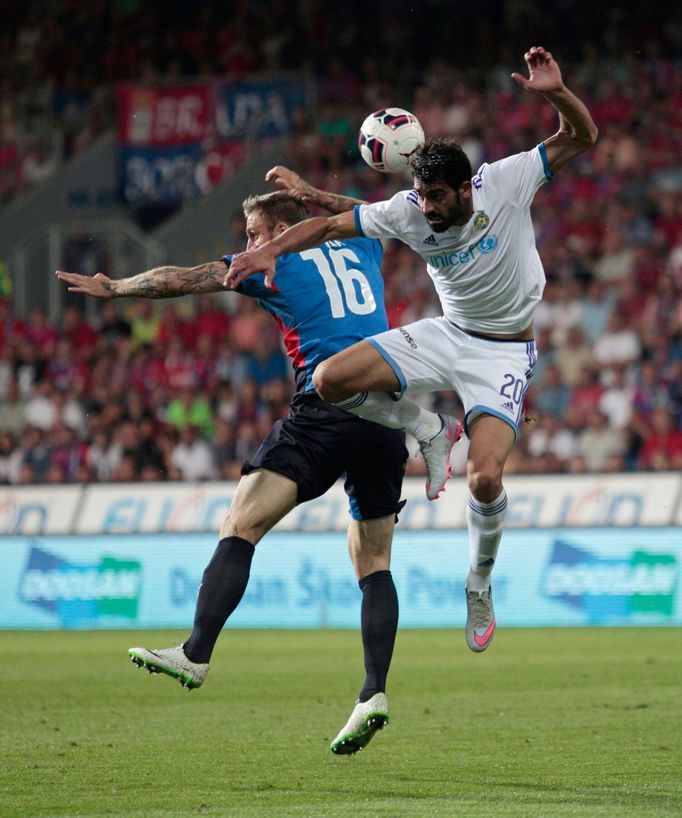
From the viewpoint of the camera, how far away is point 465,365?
22.5 ft

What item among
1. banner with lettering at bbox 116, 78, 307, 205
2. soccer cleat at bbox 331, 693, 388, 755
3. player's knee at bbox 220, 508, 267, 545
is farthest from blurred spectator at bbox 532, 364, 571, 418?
soccer cleat at bbox 331, 693, 388, 755

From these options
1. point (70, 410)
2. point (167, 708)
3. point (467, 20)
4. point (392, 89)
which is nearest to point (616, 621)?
point (167, 708)

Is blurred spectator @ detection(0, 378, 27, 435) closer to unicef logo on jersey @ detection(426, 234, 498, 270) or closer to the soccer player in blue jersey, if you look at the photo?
the soccer player in blue jersey

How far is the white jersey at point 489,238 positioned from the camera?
657 cm

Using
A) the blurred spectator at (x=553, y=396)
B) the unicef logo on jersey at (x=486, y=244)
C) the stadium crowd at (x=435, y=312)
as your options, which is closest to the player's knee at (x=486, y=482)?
the unicef logo on jersey at (x=486, y=244)

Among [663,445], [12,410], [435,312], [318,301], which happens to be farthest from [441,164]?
[12,410]

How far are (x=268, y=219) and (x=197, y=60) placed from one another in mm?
18388

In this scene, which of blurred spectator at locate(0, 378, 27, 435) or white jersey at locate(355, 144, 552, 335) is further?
Result: blurred spectator at locate(0, 378, 27, 435)

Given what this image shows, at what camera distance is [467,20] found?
22.9 m

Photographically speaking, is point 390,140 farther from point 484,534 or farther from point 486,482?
point 484,534

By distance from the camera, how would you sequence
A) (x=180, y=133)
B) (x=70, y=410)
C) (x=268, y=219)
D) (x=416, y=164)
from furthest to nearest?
(x=180, y=133), (x=70, y=410), (x=268, y=219), (x=416, y=164)

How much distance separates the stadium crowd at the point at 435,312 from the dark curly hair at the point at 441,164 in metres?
9.08

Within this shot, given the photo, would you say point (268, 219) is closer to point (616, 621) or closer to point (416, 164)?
point (416, 164)

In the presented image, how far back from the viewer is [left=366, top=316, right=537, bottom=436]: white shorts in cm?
676
